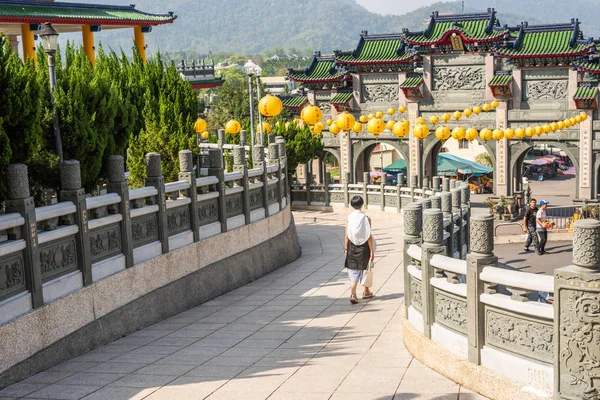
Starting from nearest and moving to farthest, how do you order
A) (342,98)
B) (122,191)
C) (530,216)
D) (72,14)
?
(122,191) < (530,216) < (72,14) < (342,98)

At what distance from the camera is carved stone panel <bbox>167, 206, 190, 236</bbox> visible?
10.5 m

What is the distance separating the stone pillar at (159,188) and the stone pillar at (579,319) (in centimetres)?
586

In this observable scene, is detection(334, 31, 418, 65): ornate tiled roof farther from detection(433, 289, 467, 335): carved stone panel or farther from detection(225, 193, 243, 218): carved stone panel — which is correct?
detection(433, 289, 467, 335): carved stone panel

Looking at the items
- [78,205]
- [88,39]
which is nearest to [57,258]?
[78,205]

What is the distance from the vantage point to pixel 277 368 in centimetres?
716

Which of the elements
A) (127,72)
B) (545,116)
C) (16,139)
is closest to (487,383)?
(16,139)

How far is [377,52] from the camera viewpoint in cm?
3206

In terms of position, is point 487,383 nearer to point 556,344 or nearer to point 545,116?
point 556,344

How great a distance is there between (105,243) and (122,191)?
0.65 m

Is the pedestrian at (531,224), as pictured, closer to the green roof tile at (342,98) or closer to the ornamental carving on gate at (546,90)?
the ornamental carving on gate at (546,90)

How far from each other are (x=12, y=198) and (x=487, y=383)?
14.6 ft

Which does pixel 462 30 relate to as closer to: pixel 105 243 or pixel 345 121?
pixel 345 121

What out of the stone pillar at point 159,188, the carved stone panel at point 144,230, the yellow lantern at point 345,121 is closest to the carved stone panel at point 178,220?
the stone pillar at point 159,188

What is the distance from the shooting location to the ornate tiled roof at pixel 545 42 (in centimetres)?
2773
